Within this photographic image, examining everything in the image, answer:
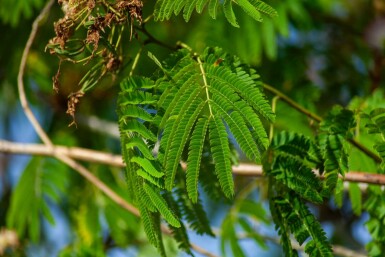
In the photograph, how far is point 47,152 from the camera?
318 centimetres

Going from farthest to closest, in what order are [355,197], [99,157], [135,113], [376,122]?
1. [99,157]
2. [355,197]
3. [376,122]
4. [135,113]

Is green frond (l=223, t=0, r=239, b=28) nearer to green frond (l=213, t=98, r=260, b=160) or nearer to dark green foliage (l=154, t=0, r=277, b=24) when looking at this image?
dark green foliage (l=154, t=0, r=277, b=24)

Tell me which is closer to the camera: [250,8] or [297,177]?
[250,8]

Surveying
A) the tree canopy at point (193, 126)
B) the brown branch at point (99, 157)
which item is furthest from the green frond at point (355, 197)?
the brown branch at point (99, 157)

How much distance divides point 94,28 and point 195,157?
36cm

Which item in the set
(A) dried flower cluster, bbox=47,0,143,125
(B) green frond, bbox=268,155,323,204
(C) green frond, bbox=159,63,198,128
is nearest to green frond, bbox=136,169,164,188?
(C) green frond, bbox=159,63,198,128

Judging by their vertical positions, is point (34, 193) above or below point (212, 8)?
below

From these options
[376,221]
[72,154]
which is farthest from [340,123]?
[72,154]

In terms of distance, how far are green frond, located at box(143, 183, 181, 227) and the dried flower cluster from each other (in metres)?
0.25

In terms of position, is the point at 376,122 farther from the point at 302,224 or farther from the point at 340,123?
the point at 302,224

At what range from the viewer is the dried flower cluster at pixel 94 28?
1614mm

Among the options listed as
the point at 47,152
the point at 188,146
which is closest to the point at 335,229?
the point at 47,152

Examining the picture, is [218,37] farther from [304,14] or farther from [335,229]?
[335,229]

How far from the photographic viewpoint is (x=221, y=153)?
5.31ft
